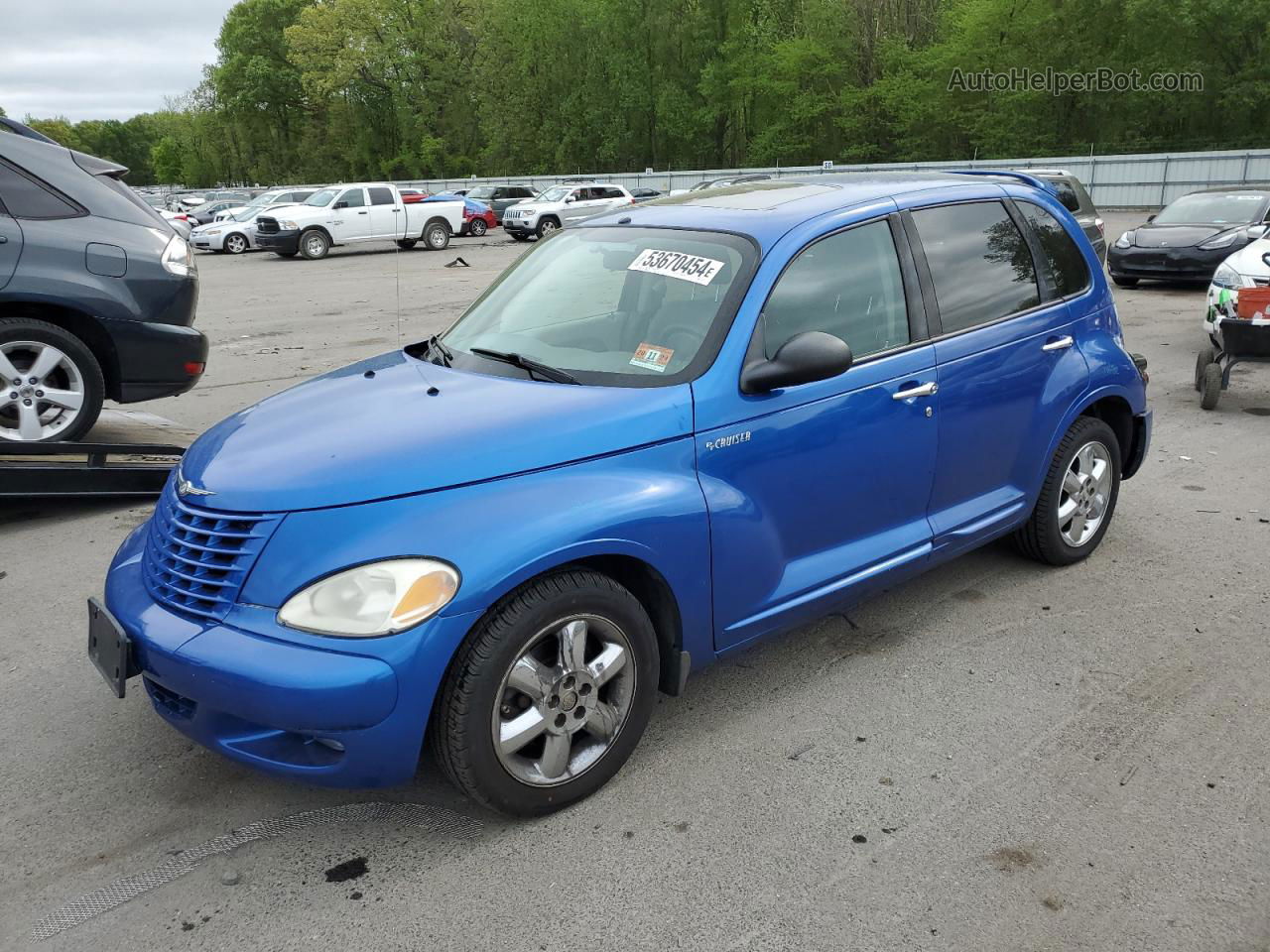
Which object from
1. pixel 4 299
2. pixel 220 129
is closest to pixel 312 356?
pixel 4 299

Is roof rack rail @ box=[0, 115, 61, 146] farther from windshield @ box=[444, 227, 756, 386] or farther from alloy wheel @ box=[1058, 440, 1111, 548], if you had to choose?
alloy wheel @ box=[1058, 440, 1111, 548]

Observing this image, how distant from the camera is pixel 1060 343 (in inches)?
179

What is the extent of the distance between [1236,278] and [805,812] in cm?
715

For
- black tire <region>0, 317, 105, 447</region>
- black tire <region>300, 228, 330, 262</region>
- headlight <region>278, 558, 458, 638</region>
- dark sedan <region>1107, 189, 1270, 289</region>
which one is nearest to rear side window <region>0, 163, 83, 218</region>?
black tire <region>0, 317, 105, 447</region>

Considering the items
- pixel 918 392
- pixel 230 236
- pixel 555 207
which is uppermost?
pixel 555 207

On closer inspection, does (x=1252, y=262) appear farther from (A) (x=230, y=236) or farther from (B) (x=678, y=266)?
(A) (x=230, y=236)

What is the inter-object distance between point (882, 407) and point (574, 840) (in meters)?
1.84

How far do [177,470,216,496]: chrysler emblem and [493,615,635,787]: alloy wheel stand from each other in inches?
41.4

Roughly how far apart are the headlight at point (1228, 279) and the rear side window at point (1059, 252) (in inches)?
167

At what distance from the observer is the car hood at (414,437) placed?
9.64 ft

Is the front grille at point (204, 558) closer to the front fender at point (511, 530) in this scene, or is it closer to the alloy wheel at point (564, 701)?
the front fender at point (511, 530)

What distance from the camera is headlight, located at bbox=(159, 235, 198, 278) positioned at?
660cm

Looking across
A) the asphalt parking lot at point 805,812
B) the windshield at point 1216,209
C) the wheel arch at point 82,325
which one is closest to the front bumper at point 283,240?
the windshield at point 1216,209

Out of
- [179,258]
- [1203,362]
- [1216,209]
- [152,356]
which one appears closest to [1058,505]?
[1203,362]
